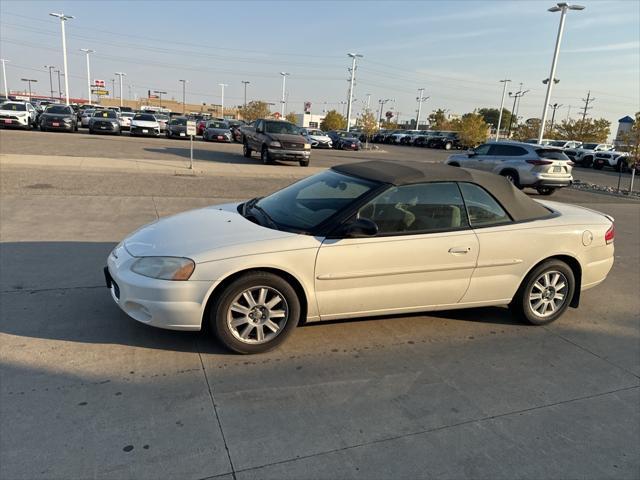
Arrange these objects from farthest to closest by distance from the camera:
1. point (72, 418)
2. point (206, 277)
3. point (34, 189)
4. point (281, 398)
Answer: point (34, 189) < point (206, 277) < point (281, 398) < point (72, 418)

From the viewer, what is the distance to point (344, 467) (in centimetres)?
256

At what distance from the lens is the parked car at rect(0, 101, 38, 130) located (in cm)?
2678

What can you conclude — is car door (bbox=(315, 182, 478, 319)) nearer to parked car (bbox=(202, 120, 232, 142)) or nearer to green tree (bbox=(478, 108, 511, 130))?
parked car (bbox=(202, 120, 232, 142))

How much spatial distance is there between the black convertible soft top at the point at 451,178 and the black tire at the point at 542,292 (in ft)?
1.65

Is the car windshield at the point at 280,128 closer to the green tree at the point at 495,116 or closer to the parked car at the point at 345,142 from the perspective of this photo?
the parked car at the point at 345,142

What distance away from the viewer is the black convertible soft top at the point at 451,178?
Answer: 4.20 m

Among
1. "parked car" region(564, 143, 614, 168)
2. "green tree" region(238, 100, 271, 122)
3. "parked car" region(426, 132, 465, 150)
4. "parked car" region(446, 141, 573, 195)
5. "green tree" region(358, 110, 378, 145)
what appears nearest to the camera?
"parked car" region(446, 141, 573, 195)

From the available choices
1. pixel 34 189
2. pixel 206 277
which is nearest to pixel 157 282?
pixel 206 277

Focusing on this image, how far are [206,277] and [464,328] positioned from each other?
245 centimetres

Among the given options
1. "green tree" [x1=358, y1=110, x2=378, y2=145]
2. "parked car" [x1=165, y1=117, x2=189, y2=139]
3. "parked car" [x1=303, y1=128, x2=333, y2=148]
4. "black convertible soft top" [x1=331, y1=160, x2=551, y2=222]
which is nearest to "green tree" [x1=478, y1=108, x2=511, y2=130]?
"green tree" [x1=358, y1=110, x2=378, y2=145]

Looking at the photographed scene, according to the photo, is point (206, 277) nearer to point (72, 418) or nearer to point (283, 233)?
point (283, 233)

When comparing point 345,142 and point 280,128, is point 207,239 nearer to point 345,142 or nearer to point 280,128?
point 280,128

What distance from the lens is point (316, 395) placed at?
127 inches

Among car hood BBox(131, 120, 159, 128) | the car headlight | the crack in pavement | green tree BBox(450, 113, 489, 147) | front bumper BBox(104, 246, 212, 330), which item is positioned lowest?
the crack in pavement
